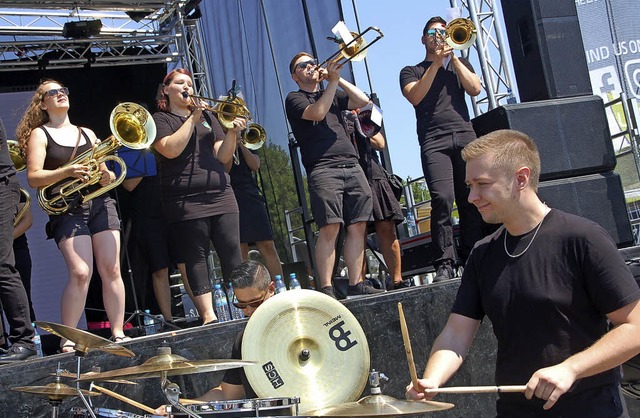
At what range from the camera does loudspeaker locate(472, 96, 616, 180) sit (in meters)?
6.04

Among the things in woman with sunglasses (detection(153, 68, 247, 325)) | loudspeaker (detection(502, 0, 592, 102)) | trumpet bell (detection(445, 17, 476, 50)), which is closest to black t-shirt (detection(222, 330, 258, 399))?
woman with sunglasses (detection(153, 68, 247, 325))

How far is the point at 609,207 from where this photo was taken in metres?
6.17

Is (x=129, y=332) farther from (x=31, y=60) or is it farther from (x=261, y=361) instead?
(x=31, y=60)

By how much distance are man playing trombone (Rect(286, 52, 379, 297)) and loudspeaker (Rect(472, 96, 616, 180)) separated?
43.4 inches

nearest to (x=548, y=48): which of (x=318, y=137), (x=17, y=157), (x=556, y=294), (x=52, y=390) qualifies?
(x=318, y=137)

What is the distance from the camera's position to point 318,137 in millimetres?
5957

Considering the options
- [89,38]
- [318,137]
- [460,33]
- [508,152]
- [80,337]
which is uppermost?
[89,38]

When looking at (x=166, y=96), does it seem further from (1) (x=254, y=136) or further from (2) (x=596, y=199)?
(2) (x=596, y=199)

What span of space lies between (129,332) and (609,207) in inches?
157

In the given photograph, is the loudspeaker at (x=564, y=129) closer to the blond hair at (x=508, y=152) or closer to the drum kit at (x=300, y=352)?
the drum kit at (x=300, y=352)

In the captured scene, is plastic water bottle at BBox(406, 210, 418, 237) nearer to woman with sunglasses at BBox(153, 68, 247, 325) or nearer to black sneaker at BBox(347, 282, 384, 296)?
black sneaker at BBox(347, 282, 384, 296)

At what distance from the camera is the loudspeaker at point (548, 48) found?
6277 mm

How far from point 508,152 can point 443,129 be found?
304cm

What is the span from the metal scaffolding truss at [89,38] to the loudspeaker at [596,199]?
17.2ft
